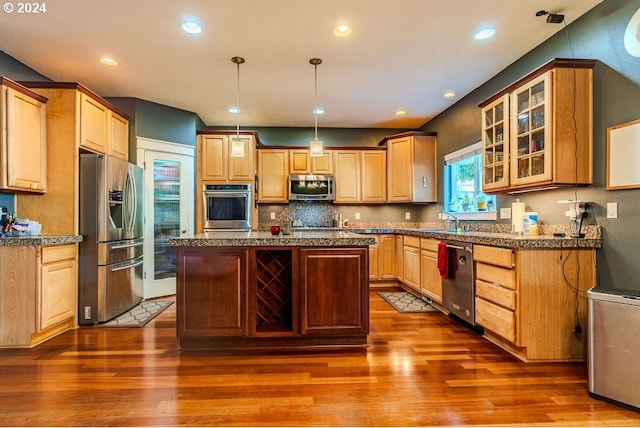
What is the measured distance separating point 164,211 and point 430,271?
3.76 m

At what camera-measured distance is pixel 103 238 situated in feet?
11.7

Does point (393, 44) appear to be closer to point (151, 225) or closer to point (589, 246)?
point (589, 246)

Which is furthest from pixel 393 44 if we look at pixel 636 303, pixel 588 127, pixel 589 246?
pixel 636 303

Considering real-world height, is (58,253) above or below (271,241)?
below

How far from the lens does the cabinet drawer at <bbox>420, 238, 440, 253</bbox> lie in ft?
13.2

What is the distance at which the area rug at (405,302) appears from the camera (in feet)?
13.5

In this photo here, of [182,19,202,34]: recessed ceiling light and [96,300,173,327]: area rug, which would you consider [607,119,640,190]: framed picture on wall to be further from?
[96,300,173,327]: area rug

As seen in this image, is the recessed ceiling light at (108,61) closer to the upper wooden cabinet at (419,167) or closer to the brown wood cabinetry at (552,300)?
the upper wooden cabinet at (419,167)

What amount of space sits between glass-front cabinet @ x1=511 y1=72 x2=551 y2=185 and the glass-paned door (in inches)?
170

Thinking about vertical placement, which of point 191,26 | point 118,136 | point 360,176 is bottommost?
→ point 360,176

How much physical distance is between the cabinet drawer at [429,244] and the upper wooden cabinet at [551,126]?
110cm

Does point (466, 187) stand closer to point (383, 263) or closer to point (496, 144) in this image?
point (496, 144)

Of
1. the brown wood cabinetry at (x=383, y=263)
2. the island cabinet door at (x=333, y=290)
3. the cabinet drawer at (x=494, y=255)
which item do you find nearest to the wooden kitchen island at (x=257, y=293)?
the island cabinet door at (x=333, y=290)

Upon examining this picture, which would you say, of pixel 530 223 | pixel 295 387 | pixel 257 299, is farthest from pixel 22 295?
pixel 530 223
